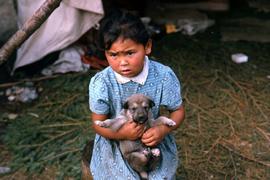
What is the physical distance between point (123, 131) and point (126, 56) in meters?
0.36

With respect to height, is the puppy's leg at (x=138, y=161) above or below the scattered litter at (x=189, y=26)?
above

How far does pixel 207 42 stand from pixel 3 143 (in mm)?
2391

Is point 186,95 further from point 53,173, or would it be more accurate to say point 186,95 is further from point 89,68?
point 53,173

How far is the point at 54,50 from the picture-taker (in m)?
4.41

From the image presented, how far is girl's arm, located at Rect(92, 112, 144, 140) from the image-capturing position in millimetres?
2283

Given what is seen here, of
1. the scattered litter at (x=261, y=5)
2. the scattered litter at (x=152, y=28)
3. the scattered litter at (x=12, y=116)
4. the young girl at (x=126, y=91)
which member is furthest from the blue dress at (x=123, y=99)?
the scattered litter at (x=261, y=5)

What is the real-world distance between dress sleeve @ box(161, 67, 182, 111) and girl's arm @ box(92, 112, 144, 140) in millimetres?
218

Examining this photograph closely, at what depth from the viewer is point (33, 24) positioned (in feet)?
10.6

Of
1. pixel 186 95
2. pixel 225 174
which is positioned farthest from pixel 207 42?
pixel 225 174

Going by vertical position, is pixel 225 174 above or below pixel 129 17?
below

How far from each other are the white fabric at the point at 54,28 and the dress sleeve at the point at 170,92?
195 cm

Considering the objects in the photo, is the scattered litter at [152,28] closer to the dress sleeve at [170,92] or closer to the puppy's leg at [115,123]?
the dress sleeve at [170,92]

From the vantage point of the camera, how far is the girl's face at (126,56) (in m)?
2.22

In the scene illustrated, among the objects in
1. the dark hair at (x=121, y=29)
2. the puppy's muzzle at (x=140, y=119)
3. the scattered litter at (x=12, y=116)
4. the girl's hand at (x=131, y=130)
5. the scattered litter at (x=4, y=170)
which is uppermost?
the dark hair at (x=121, y=29)
